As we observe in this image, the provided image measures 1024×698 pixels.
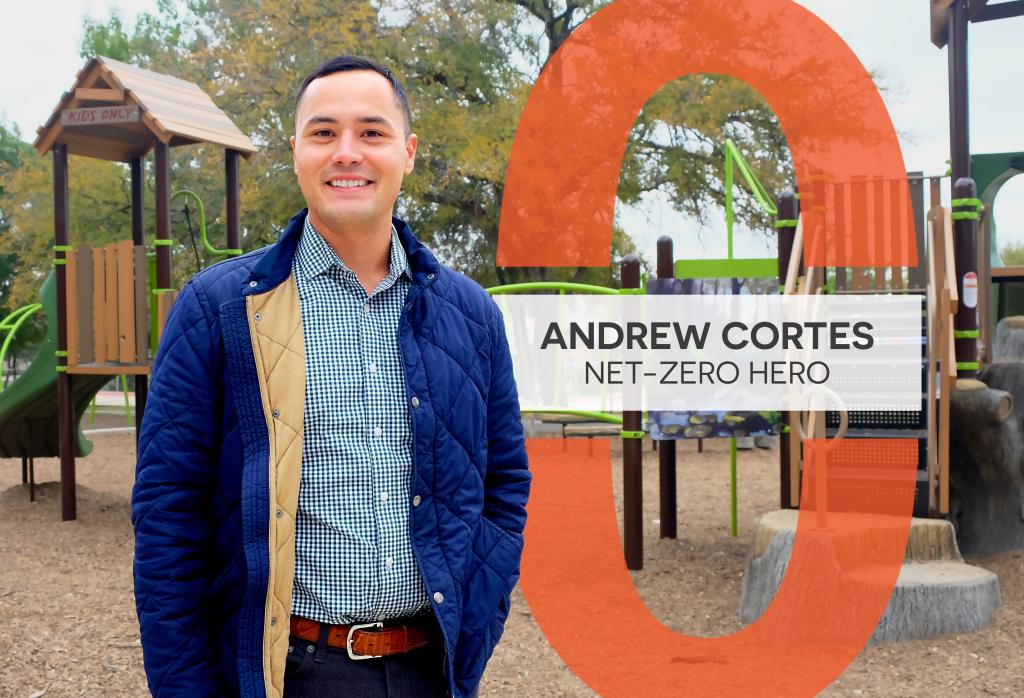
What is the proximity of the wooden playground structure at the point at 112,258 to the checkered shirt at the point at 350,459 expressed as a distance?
6.32 metres

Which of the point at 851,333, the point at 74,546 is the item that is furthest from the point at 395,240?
the point at 74,546

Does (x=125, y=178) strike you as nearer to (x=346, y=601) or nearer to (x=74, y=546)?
(x=74, y=546)

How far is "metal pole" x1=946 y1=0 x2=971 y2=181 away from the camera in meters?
7.78

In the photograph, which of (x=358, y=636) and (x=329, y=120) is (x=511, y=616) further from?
(x=329, y=120)

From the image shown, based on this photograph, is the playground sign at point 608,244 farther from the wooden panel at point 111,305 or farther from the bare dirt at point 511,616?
the wooden panel at point 111,305

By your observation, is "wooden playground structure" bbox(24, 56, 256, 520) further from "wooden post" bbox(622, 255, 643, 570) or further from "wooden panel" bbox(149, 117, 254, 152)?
"wooden post" bbox(622, 255, 643, 570)

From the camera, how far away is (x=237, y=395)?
1.58 meters

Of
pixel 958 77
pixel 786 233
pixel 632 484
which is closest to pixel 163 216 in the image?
pixel 632 484

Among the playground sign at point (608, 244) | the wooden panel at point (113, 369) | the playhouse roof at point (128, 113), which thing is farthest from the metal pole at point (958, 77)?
the wooden panel at point (113, 369)

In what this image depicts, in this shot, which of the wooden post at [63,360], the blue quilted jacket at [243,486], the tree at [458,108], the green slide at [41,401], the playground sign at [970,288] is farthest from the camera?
the tree at [458,108]

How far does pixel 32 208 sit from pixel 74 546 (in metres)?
14.0

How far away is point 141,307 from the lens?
7836mm

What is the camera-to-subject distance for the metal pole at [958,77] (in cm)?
778

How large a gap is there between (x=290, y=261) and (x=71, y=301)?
716 cm
